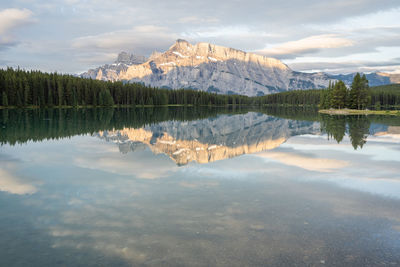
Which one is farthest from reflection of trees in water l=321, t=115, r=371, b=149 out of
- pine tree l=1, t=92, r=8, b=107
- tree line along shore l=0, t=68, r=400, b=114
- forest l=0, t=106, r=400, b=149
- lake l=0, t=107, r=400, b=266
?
pine tree l=1, t=92, r=8, b=107

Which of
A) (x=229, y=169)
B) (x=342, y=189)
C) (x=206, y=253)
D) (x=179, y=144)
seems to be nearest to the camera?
(x=206, y=253)

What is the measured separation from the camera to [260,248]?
328 inches

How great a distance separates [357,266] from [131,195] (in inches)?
364

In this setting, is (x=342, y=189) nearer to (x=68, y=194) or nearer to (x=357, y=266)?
(x=357, y=266)

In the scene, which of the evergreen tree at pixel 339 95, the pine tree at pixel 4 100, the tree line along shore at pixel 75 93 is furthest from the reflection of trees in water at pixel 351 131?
the pine tree at pixel 4 100

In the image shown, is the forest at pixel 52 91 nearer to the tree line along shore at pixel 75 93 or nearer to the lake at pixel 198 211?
the tree line along shore at pixel 75 93

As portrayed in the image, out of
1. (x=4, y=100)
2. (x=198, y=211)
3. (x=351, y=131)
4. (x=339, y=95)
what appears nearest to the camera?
(x=198, y=211)

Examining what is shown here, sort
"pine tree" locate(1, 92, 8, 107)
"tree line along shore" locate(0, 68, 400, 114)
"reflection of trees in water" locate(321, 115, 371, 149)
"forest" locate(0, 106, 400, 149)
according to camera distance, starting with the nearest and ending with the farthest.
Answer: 1. "reflection of trees in water" locate(321, 115, 371, 149)
2. "forest" locate(0, 106, 400, 149)
3. "tree line along shore" locate(0, 68, 400, 114)
4. "pine tree" locate(1, 92, 8, 107)

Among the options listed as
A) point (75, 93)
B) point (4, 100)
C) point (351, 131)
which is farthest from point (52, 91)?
point (351, 131)

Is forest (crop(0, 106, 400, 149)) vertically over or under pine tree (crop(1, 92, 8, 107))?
under

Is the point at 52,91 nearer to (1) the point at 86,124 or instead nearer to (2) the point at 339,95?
(1) the point at 86,124

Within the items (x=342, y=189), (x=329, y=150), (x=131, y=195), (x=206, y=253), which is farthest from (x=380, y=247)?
(x=329, y=150)

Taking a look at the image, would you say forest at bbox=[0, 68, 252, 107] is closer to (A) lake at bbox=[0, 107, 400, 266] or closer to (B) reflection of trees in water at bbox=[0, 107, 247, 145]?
(B) reflection of trees in water at bbox=[0, 107, 247, 145]

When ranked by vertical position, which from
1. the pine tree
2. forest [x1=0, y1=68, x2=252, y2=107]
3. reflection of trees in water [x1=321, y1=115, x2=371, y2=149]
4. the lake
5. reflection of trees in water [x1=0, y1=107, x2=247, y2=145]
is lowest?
the lake
